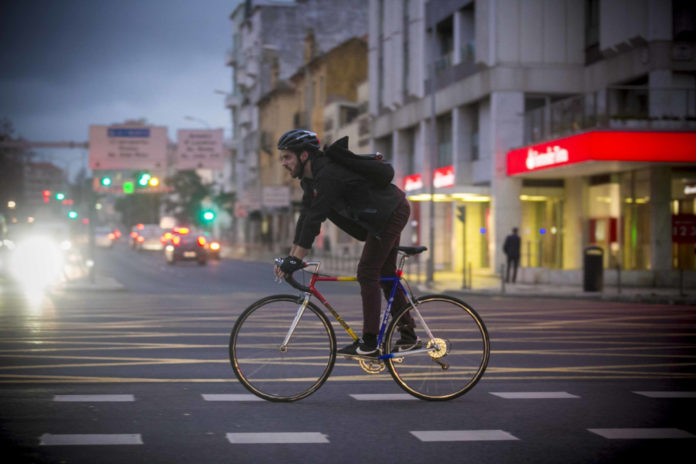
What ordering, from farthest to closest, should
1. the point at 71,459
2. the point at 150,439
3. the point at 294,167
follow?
1. the point at 294,167
2. the point at 150,439
3. the point at 71,459

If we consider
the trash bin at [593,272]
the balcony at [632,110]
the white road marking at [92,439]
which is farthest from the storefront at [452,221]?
the white road marking at [92,439]

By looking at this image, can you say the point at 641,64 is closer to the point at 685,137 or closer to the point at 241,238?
the point at 685,137

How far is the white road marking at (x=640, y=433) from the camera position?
6.46 metres

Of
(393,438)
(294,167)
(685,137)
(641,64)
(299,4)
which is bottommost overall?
(393,438)

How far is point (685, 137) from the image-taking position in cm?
2983

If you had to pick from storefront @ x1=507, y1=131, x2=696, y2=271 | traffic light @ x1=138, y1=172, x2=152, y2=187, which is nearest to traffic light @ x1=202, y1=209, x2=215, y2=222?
storefront @ x1=507, y1=131, x2=696, y2=271

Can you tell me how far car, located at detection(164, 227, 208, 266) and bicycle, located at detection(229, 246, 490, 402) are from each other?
41510mm

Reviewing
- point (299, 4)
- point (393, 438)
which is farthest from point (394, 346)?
point (299, 4)

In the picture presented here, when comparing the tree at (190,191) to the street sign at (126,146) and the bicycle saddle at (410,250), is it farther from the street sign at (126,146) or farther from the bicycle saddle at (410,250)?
the bicycle saddle at (410,250)

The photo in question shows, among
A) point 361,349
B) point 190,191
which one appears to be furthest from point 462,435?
point 190,191

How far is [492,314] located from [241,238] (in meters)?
89.5

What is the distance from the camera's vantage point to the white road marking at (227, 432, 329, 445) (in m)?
6.19

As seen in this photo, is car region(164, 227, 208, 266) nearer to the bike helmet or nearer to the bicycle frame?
the bicycle frame

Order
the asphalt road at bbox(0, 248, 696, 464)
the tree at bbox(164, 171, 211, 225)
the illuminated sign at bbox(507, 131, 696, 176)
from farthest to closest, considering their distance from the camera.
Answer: the tree at bbox(164, 171, 211, 225) < the illuminated sign at bbox(507, 131, 696, 176) < the asphalt road at bbox(0, 248, 696, 464)
